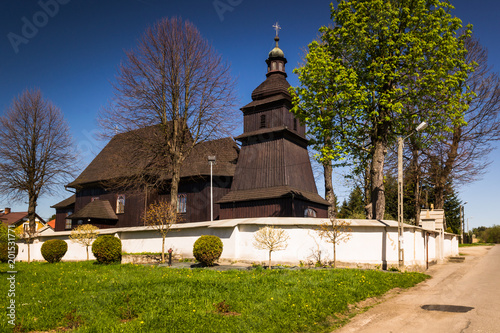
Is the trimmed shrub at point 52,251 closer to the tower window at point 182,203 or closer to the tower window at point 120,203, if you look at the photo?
the tower window at point 182,203

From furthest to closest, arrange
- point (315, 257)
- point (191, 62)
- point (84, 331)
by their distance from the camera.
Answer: point (191, 62) → point (315, 257) → point (84, 331)

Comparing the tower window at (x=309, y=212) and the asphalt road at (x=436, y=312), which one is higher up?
the tower window at (x=309, y=212)

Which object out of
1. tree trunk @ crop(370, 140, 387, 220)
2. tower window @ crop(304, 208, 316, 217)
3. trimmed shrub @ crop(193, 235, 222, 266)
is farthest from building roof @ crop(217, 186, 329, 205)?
trimmed shrub @ crop(193, 235, 222, 266)

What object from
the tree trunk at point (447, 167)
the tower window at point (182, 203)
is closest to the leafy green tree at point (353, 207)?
the tree trunk at point (447, 167)

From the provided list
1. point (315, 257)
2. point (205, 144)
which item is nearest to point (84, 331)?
point (315, 257)

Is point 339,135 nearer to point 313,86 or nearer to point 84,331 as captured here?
point 313,86

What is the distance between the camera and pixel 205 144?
29.2m

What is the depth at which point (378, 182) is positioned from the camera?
814 inches

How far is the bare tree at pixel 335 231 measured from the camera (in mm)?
19609

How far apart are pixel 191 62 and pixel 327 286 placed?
2094cm

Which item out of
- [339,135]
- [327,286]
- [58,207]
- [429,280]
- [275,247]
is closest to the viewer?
[327,286]

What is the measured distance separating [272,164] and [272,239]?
11.0 meters

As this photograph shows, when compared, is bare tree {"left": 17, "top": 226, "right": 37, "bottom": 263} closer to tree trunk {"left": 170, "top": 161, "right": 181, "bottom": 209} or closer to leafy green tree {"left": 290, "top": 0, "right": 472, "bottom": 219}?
tree trunk {"left": 170, "top": 161, "right": 181, "bottom": 209}

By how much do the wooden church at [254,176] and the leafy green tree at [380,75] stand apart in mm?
7686
